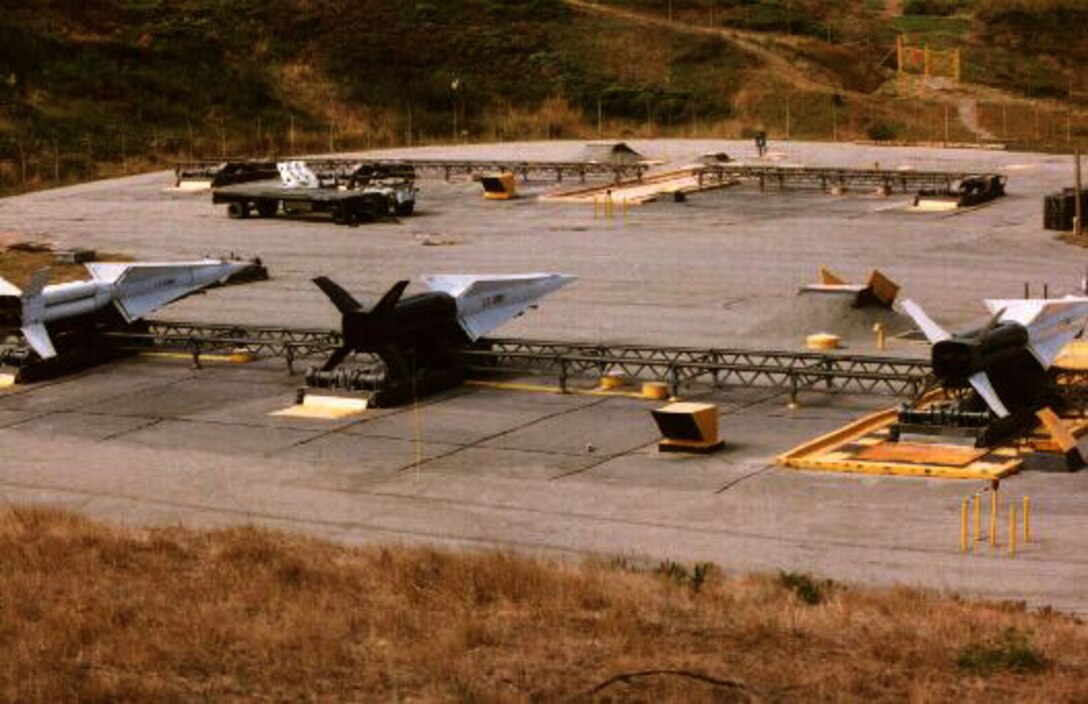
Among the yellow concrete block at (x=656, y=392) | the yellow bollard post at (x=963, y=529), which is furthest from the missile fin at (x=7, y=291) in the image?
the yellow bollard post at (x=963, y=529)

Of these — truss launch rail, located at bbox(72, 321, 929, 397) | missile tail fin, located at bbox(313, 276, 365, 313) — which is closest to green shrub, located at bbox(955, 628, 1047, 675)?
truss launch rail, located at bbox(72, 321, 929, 397)

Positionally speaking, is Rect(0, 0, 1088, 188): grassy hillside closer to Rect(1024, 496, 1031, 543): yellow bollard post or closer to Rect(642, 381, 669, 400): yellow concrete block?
Rect(642, 381, 669, 400): yellow concrete block

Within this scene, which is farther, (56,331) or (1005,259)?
(1005,259)

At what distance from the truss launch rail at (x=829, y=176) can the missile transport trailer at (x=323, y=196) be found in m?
14.0

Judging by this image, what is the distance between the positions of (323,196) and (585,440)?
41.4 metres

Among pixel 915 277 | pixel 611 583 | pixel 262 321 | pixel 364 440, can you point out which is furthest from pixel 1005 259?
pixel 611 583

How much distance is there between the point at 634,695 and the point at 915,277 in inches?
1554

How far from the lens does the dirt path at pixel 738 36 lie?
113938mm

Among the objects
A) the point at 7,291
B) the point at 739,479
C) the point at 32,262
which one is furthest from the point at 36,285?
the point at 32,262

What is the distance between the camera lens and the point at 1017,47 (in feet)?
424

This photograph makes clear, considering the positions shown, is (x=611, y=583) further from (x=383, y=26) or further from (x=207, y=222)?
(x=383, y=26)

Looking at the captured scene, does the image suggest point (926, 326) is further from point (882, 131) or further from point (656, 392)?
point (882, 131)

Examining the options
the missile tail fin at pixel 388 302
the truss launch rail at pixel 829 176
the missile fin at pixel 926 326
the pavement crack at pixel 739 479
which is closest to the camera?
the pavement crack at pixel 739 479

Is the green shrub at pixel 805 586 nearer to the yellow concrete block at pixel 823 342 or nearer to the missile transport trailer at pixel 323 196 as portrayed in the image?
the yellow concrete block at pixel 823 342
